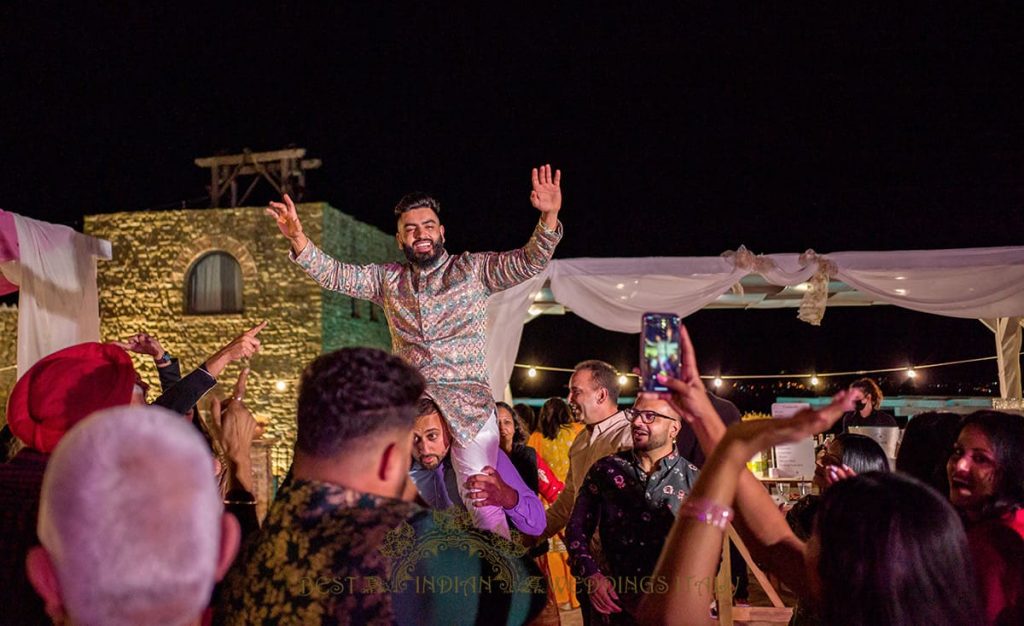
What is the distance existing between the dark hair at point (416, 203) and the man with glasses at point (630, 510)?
4.63 ft

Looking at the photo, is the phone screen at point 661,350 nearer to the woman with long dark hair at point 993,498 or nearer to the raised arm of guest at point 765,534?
the raised arm of guest at point 765,534

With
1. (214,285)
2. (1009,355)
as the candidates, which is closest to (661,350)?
(1009,355)

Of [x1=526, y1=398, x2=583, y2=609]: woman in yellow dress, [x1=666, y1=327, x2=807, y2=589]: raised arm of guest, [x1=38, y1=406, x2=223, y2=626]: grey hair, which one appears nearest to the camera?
[x1=38, y1=406, x2=223, y2=626]: grey hair

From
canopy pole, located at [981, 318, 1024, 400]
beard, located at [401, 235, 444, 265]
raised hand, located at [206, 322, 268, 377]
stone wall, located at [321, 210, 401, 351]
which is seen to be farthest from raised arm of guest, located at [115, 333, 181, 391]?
stone wall, located at [321, 210, 401, 351]

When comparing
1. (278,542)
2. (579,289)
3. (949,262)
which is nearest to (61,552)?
(278,542)

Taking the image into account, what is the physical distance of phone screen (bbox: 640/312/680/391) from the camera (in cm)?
191

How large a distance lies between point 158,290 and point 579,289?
14.0 metres

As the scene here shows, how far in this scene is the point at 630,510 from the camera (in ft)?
11.5

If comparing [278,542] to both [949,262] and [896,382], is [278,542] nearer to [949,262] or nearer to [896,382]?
[949,262]

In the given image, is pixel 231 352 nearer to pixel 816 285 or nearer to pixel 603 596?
pixel 603 596

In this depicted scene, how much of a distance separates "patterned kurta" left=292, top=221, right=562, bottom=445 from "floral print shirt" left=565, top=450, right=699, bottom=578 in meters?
0.63

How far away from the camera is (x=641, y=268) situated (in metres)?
8.27

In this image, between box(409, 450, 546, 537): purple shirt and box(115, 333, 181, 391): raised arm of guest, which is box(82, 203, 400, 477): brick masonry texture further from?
box(409, 450, 546, 537): purple shirt

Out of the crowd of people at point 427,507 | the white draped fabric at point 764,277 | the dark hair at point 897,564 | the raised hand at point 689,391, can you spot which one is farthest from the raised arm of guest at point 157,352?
the white draped fabric at point 764,277
